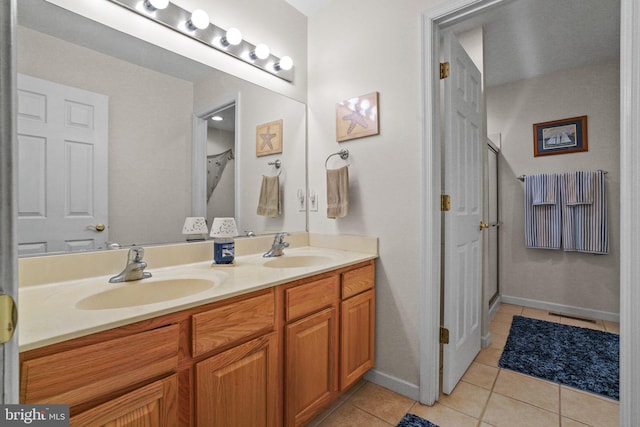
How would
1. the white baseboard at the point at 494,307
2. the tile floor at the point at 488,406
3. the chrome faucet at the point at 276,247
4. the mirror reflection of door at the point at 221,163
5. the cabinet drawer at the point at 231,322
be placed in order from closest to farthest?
1. the cabinet drawer at the point at 231,322
2. the tile floor at the point at 488,406
3. the mirror reflection of door at the point at 221,163
4. the chrome faucet at the point at 276,247
5. the white baseboard at the point at 494,307

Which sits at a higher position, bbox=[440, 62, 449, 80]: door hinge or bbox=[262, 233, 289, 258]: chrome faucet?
bbox=[440, 62, 449, 80]: door hinge

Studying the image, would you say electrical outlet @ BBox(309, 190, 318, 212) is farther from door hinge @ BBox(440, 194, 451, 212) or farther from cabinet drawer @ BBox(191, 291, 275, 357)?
cabinet drawer @ BBox(191, 291, 275, 357)

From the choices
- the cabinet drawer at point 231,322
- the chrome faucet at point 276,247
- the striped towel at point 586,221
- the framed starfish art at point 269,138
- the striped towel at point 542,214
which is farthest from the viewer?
the striped towel at point 542,214

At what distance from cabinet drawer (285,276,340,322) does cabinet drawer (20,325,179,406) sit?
0.48 metres

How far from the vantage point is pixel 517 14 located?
7.08 ft

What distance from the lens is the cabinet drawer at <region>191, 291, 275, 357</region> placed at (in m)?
0.94

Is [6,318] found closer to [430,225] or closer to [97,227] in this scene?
[97,227]

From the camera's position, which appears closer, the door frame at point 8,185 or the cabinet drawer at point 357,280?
the door frame at point 8,185

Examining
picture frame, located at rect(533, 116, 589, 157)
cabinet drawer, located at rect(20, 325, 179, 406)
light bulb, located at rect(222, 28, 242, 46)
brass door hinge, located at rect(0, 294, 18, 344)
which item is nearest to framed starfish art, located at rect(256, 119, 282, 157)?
light bulb, located at rect(222, 28, 242, 46)

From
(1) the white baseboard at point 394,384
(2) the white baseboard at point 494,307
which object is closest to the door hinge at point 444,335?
(1) the white baseboard at point 394,384

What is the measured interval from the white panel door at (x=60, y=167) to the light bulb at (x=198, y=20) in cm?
61

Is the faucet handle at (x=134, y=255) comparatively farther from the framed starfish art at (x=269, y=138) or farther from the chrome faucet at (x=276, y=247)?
the framed starfish art at (x=269, y=138)

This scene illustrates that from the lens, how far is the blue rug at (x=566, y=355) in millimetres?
1808

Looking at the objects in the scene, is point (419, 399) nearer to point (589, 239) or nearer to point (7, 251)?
point (7, 251)
